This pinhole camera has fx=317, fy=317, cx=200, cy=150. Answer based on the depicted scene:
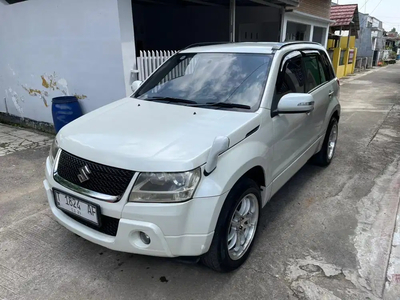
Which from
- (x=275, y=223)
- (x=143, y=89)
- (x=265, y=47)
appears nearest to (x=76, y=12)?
(x=143, y=89)

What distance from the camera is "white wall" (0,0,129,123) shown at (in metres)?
5.34

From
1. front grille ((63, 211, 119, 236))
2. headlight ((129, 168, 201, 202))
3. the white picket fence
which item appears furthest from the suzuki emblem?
the white picket fence

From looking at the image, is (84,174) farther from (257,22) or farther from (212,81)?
(257,22)

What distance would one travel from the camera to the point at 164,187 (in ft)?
6.89

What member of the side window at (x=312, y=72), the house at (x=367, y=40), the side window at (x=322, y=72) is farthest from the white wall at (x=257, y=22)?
the house at (x=367, y=40)

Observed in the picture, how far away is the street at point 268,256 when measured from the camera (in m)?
2.47

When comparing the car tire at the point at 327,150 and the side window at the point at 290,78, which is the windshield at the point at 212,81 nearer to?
the side window at the point at 290,78

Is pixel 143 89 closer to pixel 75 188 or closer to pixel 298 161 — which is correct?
pixel 75 188

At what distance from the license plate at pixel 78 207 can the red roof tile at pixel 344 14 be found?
62.9 ft

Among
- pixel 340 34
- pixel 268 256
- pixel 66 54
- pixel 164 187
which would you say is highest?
pixel 340 34

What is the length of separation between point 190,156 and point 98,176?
684 millimetres

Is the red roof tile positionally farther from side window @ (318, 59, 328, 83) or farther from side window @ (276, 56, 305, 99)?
side window @ (276, 56, 305, 99)

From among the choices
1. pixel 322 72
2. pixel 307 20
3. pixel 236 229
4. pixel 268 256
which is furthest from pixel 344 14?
pixel 236 229

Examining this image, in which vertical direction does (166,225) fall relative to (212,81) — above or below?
below
